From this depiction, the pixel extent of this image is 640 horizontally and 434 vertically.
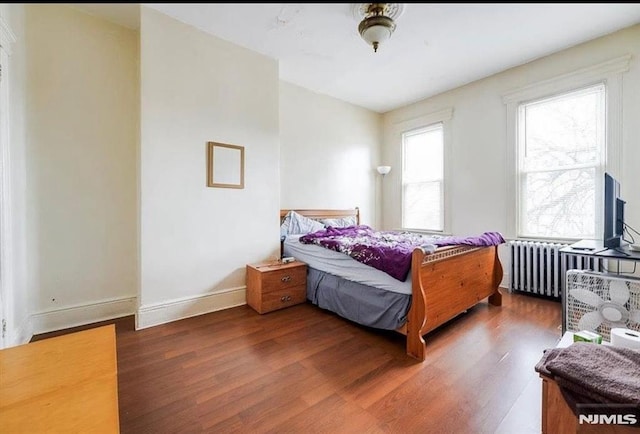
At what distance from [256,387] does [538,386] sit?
5.32 ft

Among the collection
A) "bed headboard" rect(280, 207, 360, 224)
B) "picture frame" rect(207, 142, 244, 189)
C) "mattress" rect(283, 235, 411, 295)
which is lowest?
"mattress" rect(283, 235, 411, 295)

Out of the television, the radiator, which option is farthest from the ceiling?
the radiator

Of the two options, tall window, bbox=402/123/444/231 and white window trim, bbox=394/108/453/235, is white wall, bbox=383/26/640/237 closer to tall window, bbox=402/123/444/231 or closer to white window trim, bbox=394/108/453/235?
white window trim, bbox=394/108/453/235

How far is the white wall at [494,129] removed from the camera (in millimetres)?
2598

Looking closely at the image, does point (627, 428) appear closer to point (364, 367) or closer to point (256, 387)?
point (364, 367)

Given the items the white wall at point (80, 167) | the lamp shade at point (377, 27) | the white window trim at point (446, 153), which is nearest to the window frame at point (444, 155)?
the white window trim at point (446, 153)

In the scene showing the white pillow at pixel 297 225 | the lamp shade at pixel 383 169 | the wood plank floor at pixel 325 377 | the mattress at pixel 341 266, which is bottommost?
the wood plank floor at pixel 325 377

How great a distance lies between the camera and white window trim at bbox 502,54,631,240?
2.65 metres

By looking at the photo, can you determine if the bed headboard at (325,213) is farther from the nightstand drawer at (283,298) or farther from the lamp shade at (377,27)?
the lamp shade at (377,27)

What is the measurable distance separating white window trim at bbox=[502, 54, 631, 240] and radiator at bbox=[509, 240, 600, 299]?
0.23 meters

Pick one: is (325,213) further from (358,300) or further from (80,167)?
(80,167)

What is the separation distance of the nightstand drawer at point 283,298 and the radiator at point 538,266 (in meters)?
2.45

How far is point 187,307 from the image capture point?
2580mm

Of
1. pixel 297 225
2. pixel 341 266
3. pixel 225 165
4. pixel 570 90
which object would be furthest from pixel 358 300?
pixel 570 90
